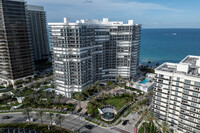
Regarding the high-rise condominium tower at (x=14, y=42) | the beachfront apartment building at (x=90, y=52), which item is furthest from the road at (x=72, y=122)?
the high-rise condominium tower at (x=14, y=42)

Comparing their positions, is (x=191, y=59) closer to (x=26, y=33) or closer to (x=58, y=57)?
(x=58, y=57)

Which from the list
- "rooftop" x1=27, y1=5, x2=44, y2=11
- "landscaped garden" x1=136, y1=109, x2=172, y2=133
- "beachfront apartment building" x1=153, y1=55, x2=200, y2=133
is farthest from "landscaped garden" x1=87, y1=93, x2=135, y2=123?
"rooftop" x1=27, y1=5, x2=44, y2=11

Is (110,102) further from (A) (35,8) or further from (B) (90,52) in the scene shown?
(A) (35,8)

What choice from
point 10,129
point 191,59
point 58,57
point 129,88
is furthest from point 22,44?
point 191,59

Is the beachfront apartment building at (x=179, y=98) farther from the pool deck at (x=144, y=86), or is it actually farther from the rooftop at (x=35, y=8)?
the rooftop at (x=35, y=8)

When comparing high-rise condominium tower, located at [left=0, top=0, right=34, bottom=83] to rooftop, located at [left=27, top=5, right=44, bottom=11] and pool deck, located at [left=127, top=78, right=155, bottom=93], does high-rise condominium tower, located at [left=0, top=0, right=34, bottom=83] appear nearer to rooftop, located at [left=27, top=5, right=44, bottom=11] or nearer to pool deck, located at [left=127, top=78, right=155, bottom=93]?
rooftop, located at [left=27, top=5, right=44, bottom=11]

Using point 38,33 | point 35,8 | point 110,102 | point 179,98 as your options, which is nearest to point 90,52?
point 110,102
